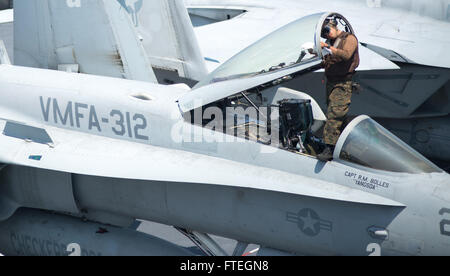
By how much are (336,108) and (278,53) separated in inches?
30.8

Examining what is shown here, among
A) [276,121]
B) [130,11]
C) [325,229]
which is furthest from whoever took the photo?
[130,11]

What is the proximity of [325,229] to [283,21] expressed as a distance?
730cm

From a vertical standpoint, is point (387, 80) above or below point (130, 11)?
below

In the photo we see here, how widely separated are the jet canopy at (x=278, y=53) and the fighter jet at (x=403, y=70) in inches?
151

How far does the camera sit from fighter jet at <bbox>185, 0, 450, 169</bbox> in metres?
9.20

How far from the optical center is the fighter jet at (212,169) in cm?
472

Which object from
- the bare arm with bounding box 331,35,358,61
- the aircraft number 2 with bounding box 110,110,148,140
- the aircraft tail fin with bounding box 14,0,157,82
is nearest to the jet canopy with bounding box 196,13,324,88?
the bare arm with bounding box 331,35,358,61

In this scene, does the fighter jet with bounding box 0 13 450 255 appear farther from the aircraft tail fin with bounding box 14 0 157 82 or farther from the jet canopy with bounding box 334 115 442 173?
the aircraft tail fin with bounding box 14 0 157 82

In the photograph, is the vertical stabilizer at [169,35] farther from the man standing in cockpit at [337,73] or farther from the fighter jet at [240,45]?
the man standing in cockpit at [337,73]

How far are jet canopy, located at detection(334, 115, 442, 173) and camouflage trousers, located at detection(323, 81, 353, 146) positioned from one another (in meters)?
0.32

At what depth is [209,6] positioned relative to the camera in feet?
41.6

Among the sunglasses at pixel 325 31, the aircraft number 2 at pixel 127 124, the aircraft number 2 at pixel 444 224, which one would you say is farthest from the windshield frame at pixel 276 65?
the aircraft number 2 at pixel 444 224
